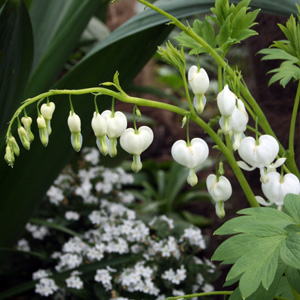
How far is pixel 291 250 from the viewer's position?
71cm

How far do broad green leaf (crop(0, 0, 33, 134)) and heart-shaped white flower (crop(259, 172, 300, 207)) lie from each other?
642 millimetres

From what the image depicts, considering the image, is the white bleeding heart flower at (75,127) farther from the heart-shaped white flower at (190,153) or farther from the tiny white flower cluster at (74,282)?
the tiny white flower cluster at (74,282)

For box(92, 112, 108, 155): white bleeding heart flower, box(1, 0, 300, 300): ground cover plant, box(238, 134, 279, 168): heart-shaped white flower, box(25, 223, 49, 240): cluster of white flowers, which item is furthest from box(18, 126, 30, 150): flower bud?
box(25, 223, 49, 240): cluster of white flowers

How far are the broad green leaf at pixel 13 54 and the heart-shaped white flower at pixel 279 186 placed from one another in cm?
64

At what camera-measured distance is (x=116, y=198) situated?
A: 6.49 feet

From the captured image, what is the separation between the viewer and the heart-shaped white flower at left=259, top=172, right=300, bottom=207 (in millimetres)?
814

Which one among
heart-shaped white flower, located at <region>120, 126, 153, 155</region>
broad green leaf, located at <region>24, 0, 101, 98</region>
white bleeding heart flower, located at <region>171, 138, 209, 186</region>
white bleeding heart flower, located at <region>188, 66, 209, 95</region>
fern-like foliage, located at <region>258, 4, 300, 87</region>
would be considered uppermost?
broad green leaf, located at <region>24, 0, 101, 98</region>

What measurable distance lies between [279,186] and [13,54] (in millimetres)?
710

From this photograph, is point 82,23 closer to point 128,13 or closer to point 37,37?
point 37,37

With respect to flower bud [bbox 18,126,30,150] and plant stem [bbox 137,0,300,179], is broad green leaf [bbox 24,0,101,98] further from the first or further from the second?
flower bud [bbox 18,126,30,150]

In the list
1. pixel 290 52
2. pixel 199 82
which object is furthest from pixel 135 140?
pixel 290 52

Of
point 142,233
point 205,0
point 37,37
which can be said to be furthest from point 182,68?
point 37,37

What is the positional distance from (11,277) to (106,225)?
45 centimetres

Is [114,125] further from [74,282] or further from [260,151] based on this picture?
[74,282]
